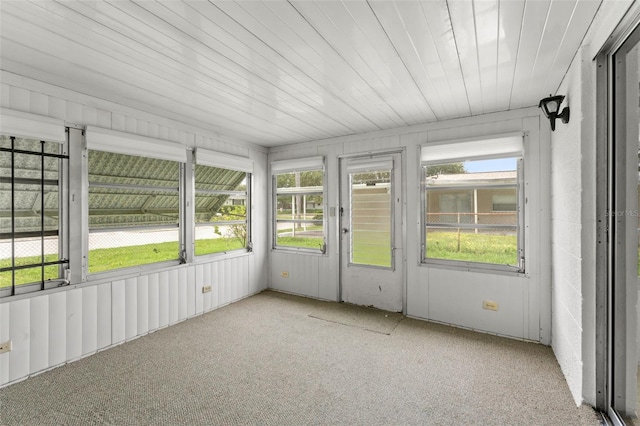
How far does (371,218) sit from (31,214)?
354cm

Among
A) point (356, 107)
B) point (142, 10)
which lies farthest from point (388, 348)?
point (142, 10)

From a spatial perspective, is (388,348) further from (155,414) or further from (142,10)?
(142,10)

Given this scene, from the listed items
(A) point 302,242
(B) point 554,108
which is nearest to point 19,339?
(A) point 302,242

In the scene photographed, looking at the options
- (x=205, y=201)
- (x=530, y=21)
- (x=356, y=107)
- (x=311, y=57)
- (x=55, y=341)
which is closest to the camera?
(x=530, y=21)

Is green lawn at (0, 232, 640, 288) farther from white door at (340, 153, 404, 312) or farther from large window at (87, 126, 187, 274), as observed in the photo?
white door at (340, 153, 404, 312)

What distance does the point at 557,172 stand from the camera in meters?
2.74

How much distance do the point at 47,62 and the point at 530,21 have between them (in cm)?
326

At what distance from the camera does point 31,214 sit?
8.35 ft

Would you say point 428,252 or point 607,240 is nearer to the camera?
point 607,240

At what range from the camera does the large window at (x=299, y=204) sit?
462 cm

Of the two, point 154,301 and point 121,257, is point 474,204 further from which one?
point 121,257

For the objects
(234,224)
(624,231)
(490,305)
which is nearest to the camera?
(624,231)

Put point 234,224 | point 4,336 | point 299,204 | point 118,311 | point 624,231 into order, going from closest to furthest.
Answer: point 624,231
point 4,336
point 118,311
point 234,224
point 299,204

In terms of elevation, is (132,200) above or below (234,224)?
above
